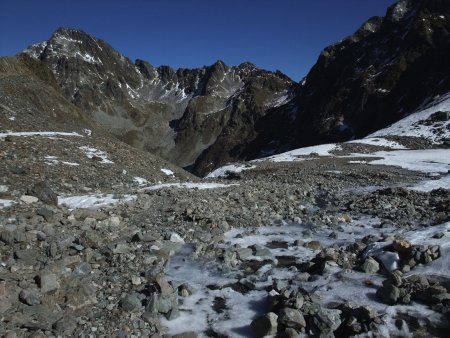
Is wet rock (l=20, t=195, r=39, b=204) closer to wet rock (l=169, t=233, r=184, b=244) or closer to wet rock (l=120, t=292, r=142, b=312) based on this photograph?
wet rock (l=169, t=233, r=184, b=244)

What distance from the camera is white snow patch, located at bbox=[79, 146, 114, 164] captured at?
24.5 meters

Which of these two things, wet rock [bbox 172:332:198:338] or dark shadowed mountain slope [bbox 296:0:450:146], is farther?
dark shadowed mountain slope [bbox 296:0:450:146]

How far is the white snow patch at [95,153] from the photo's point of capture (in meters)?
24.5

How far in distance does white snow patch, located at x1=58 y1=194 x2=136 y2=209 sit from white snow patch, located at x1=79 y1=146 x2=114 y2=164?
913 centimetres

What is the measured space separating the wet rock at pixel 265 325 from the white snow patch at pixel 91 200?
28.9 feet

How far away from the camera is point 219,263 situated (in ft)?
32.9

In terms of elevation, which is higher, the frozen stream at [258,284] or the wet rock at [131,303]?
the wet rock at [131,303]

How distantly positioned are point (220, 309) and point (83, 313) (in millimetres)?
2634

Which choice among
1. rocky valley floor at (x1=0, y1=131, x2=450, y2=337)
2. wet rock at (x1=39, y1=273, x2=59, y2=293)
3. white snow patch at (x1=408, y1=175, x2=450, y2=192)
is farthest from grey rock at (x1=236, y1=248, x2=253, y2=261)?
white snow patch at (x1=408, y1=175, x2=450, y2=192)

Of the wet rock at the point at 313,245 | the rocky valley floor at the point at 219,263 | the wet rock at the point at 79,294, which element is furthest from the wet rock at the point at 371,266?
the wet rock at the point at 79,294

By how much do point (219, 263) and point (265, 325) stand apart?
3.23 metres

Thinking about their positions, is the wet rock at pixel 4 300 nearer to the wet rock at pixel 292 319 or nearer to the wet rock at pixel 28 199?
the wet rock at pixel 292 319

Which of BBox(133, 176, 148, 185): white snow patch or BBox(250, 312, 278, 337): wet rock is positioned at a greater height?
BBox(133, 176, 148, 185): white snow patch

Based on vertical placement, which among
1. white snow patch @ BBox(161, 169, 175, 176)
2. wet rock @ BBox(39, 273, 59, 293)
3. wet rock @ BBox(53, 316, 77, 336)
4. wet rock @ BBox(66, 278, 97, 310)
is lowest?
wet rock @ BBox(53, 316, 77, 336)
